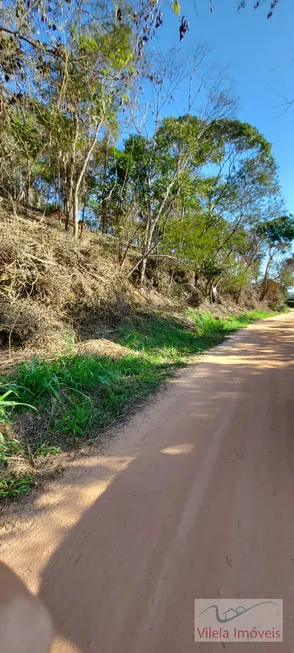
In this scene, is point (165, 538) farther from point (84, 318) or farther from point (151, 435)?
point (84, 318)

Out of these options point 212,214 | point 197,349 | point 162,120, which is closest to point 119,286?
point 197,349

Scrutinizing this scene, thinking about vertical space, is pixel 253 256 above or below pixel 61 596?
above

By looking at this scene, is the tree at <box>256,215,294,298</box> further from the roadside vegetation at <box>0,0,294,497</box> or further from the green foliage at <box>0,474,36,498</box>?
the green foliage at <box>0,474,36,498</box>

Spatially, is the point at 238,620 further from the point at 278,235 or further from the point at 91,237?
the point at 278,235

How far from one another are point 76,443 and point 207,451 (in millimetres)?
1145

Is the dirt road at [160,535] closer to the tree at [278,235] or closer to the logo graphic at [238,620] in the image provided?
the logo graphic at [238,620]

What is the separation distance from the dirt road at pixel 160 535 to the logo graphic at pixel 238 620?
1.2 inches

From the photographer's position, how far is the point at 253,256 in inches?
784

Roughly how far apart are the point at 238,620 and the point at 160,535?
18.8 inches

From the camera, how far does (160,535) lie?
1471 millimetres

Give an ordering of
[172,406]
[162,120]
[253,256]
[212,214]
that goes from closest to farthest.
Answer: [172,406] < [162,120] < [212,214] < [253,256]

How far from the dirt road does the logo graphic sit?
3 centimetres

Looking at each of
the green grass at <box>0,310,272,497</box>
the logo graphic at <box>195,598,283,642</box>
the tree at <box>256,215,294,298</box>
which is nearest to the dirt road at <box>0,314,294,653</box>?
the logo graphic at <box>195,598,283,642</box>

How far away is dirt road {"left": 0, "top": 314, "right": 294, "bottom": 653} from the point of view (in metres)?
1.12
